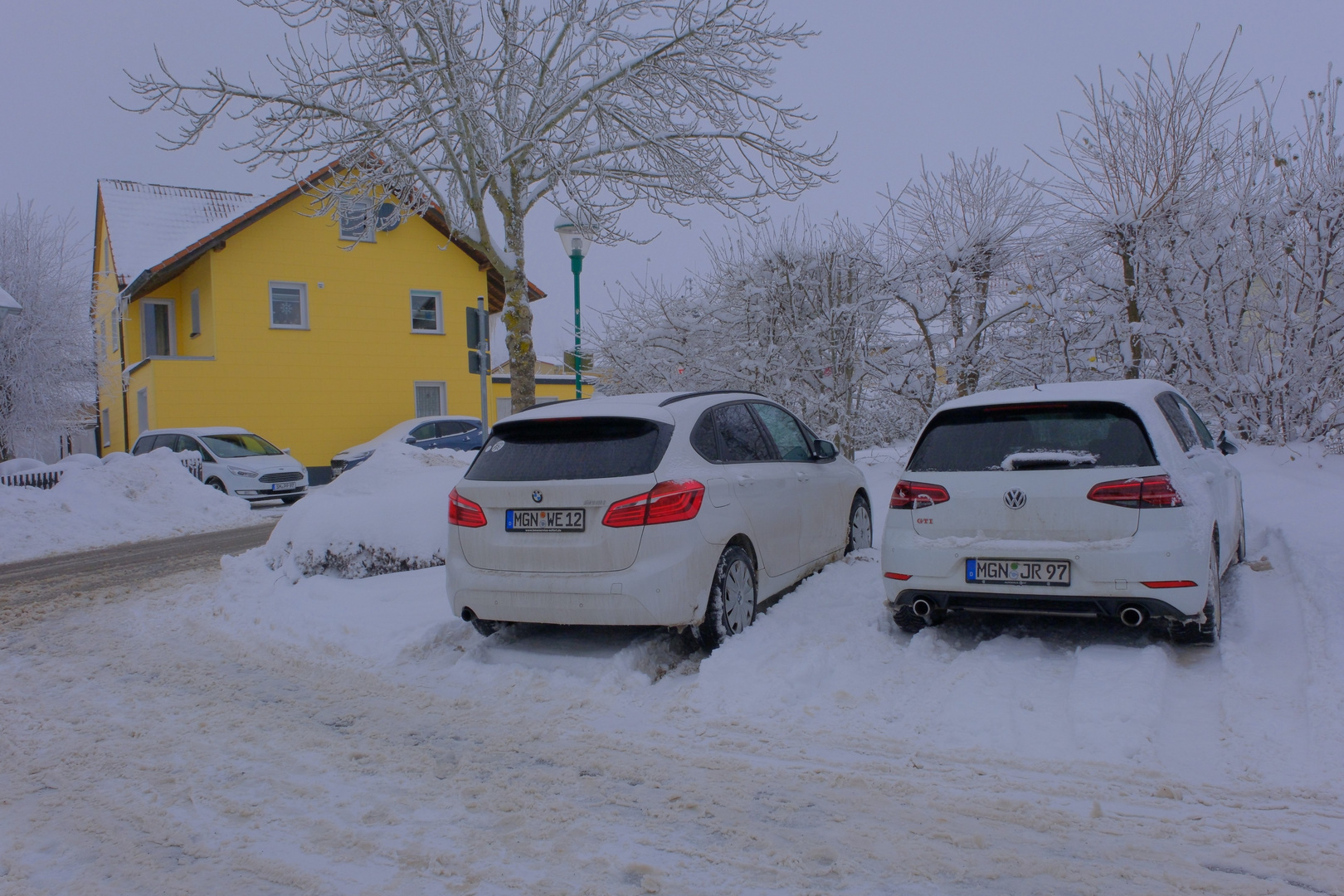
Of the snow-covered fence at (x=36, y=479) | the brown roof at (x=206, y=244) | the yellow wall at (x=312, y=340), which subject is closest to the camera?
the snow-covered fence at (x=36, y=479)

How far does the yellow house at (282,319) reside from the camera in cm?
2370

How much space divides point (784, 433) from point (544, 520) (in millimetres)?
2379

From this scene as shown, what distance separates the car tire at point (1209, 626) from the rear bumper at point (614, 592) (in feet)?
8.30

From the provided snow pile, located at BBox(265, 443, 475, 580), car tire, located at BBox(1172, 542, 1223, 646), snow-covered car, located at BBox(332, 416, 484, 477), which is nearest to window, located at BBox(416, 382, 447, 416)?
snow-covered car, located at BBox(332, 416, 484, 477)

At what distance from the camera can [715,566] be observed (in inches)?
202

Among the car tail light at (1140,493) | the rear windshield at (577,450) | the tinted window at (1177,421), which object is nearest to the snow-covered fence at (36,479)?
the rear windshield at (577,450)

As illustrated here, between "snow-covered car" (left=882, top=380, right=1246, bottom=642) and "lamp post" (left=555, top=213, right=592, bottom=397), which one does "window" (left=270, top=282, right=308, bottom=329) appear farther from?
"snow-covered car" (left=882, top=380, right=1246, bottom=642)

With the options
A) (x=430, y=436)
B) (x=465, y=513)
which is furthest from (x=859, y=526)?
(x=430, y=436)

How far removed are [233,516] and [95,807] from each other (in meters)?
13.5

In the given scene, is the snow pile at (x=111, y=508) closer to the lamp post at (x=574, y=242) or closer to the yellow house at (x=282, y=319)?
the yellow house at (x=282, y=319)

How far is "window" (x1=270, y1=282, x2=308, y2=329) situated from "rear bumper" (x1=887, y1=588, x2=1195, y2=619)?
23301 millimetres

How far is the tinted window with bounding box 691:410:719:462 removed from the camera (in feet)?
17.7

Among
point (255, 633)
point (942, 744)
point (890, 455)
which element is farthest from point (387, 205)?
point (942, 744)

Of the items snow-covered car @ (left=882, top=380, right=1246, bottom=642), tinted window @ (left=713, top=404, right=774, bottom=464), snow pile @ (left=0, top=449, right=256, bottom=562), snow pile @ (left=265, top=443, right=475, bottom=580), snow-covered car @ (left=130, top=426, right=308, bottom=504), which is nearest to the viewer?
snow-covered car @ (left=882, top=380, right=1246, bottom=642)
